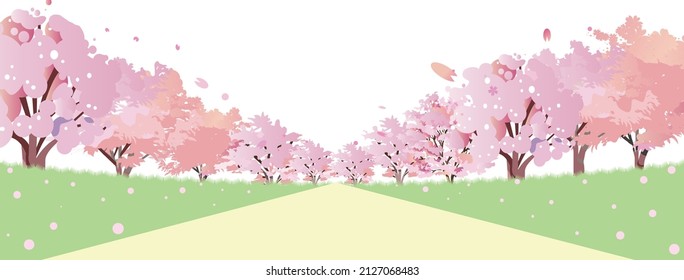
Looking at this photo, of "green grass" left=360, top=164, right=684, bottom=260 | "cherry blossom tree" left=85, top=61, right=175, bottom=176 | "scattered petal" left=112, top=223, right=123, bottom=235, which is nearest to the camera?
"green grass" left=360, top=164, right=684, bottom=260

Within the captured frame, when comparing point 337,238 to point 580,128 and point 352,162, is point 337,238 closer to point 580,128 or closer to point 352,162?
point 580,128

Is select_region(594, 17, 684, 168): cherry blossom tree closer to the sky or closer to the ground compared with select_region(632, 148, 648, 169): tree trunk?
closer to the sky

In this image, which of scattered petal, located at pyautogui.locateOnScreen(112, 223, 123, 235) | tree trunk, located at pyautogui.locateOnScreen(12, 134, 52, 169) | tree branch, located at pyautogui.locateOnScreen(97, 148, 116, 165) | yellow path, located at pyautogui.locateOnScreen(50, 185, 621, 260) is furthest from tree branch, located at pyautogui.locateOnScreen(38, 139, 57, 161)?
tree branch, located at pyautogui.locateOnScreen(97, 148, 116, 165)

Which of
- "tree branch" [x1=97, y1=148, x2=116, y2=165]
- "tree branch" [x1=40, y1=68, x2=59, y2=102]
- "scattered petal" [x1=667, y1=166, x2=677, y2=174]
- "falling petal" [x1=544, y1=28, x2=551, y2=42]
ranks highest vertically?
"falling petal" [x1=544, y1=28, x2=551, y2=42]

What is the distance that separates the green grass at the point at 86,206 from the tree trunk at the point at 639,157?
12.3 meters

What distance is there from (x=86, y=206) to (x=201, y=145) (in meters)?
12.8

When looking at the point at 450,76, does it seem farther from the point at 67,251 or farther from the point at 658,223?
the point at 67,251

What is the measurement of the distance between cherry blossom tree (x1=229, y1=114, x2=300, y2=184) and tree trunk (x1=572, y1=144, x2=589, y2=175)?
19.6 metres

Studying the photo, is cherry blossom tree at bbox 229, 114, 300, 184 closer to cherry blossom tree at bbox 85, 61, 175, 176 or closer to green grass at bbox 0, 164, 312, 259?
cherry blossom tree at bbox 85, 61, 175, 176

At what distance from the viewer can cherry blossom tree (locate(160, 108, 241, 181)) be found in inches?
1251

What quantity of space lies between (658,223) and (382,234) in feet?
24.3

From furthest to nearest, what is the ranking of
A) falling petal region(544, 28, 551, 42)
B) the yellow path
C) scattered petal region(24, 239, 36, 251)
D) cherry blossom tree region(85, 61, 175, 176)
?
cherry blossom tree region(85, 61, 175, 176) < falling petal region(544, 28, 551, 42) < scattered petal region(24, 239, 36, 251) < the yellow path

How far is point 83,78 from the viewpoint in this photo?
23500 mm

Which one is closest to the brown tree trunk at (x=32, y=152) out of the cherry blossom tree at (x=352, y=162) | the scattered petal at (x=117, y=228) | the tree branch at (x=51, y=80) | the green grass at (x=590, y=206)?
the tree branch at (x=51, y=80)
